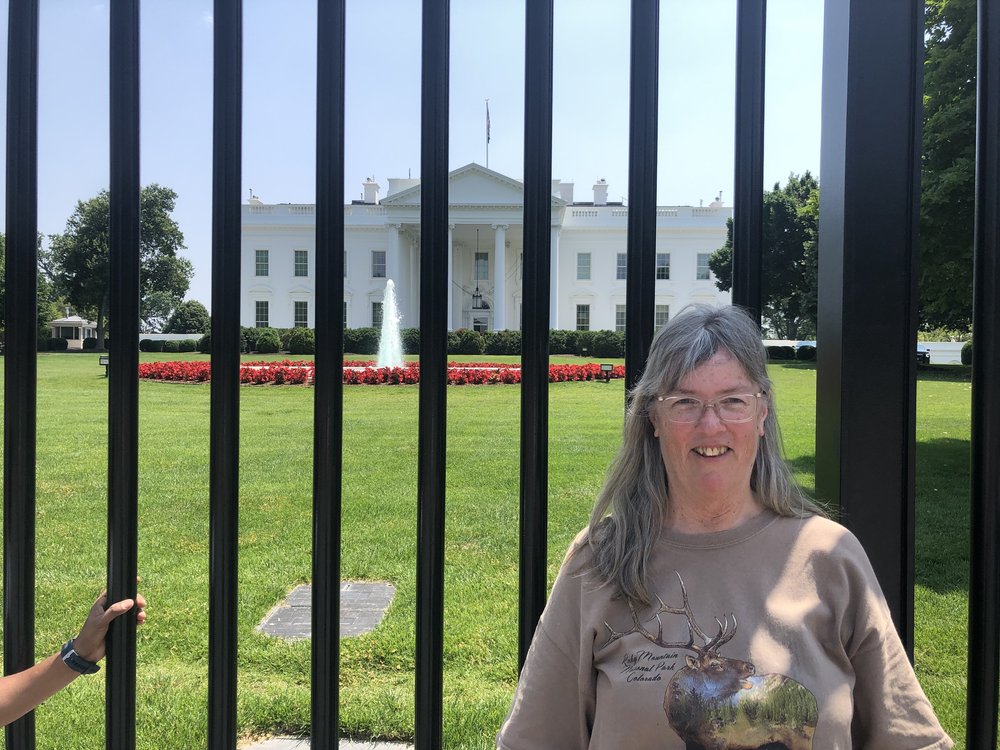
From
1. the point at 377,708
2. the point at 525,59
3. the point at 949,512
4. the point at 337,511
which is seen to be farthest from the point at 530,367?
the point at 949,512

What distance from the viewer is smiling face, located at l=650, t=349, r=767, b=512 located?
1.27m

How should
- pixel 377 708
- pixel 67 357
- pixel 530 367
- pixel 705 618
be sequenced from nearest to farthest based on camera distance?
pixel 705 618 < pixel 530 367 < pixel 377 708 < pixel 67 357

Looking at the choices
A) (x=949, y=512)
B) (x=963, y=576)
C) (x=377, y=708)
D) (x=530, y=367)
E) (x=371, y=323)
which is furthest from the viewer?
(x=371, y=323)

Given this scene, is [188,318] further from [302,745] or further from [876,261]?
[876,261]

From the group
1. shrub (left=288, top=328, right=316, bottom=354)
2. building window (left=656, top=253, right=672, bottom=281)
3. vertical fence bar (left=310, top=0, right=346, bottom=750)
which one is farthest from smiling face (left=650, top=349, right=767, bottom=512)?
building window (left=656, top=253, right=672, bottom=281)

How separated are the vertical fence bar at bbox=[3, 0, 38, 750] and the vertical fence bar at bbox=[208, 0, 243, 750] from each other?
36 cm

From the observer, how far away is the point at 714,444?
128cm

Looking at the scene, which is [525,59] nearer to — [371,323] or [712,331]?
[712,331]

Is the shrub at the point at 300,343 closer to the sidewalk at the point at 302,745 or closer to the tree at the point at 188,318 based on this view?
the tree at the point at 188,318

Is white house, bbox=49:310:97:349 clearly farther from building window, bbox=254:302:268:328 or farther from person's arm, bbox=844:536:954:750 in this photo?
person's arm, bbox=844:536:954:750

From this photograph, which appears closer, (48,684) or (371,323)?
(48,684)

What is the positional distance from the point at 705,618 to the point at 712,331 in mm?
475

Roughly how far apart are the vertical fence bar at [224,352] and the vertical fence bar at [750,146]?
2.94 ft

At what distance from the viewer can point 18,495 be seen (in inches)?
55.1
